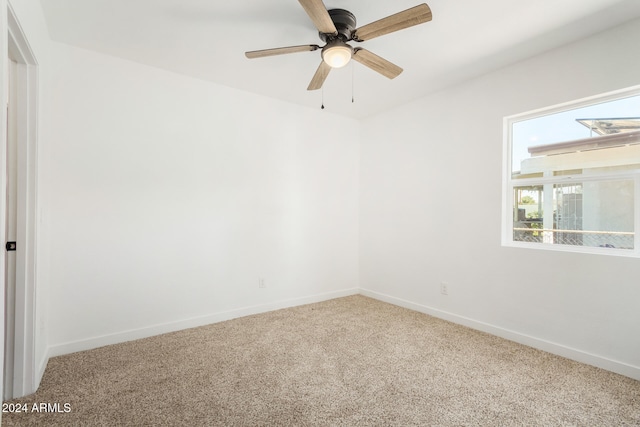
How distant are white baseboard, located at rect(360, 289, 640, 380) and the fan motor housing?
278 cm

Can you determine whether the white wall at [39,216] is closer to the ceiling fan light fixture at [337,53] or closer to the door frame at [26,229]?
the door frame at [26,229]

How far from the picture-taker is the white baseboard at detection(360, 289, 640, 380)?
217cm

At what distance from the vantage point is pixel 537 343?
2.58 metres

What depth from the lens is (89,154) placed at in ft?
8.36

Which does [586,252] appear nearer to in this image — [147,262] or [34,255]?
[147,262]

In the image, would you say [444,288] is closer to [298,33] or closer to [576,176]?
[576,176]

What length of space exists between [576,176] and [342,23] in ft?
7.27

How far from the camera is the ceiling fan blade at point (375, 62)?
2082mm

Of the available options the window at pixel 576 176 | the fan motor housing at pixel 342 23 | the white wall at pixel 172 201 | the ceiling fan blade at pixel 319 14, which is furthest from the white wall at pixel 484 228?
the ceiling fan blade at pixel 319 14

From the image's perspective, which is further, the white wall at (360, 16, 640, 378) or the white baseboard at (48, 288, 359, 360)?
the white baseboard at (48, 288, 359, 360)

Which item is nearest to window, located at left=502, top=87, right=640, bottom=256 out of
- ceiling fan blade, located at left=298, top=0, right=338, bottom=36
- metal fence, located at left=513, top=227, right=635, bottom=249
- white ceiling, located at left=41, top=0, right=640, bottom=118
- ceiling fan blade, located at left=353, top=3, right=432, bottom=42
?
metal fence, located at left=513, top=227, right=635, bottom=249

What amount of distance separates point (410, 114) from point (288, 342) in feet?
9.29

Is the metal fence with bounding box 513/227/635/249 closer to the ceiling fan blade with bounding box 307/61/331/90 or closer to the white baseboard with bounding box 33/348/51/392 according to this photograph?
the ceiling fan blade with bounding box 307/61/331/90

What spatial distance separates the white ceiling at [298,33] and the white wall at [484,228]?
0.20m
